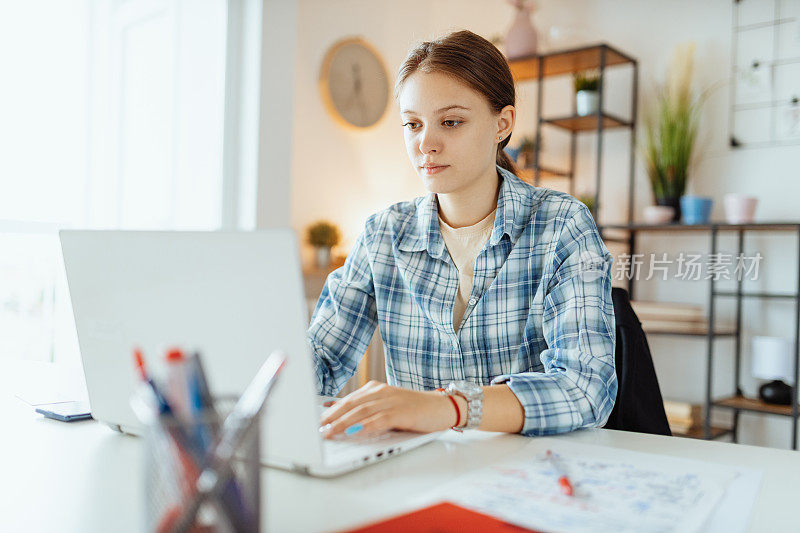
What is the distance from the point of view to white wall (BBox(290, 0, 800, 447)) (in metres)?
2.85

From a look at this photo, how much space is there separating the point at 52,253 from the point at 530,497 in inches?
94.5

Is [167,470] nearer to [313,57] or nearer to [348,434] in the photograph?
[348,434]

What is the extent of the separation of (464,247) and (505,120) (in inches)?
10.4

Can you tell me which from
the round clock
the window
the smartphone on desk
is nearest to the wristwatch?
the smartphone on desk

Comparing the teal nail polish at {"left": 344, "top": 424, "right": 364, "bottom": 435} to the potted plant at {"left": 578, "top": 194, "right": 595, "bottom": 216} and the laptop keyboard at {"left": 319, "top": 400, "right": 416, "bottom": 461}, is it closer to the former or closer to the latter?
the laptop keyboard at {"left": 319, "top": 400, "right": 416, "bottom": 461}

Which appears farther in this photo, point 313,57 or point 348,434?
point 313,57

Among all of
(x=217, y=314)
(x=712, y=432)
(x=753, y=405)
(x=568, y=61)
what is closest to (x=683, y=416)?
(x=712, y=432)

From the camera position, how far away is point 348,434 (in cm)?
79

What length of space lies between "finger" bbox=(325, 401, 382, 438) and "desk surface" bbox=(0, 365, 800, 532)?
0.20ft

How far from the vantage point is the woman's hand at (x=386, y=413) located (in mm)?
780

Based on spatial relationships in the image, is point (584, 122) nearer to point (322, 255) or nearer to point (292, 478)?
point (322, 255)

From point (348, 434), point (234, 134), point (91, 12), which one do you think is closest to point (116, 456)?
point (348, 434)

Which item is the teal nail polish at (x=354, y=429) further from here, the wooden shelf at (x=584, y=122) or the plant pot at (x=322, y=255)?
the wooden shelf at (x=584, y=122)

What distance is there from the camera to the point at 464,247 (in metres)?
1.32
